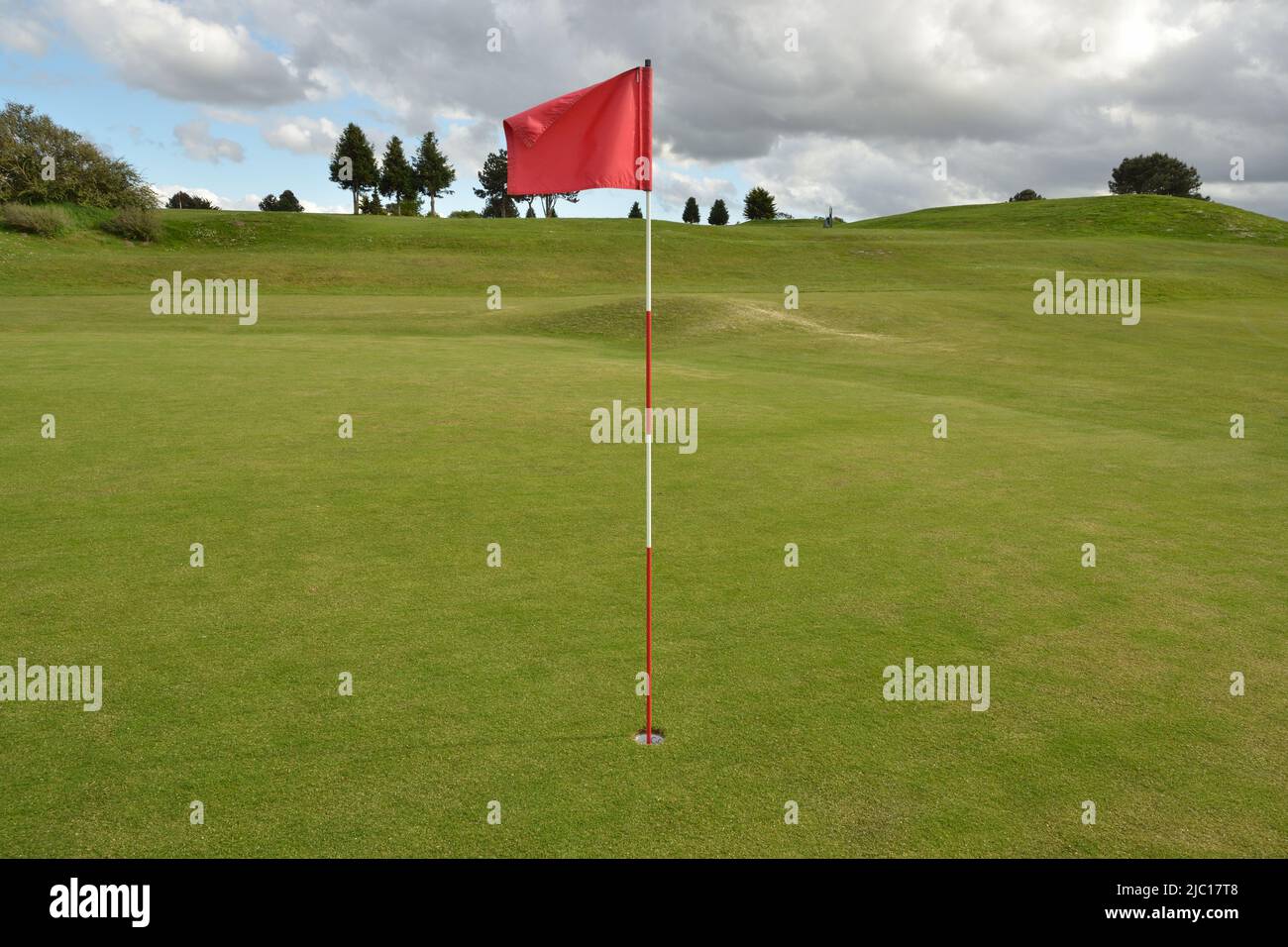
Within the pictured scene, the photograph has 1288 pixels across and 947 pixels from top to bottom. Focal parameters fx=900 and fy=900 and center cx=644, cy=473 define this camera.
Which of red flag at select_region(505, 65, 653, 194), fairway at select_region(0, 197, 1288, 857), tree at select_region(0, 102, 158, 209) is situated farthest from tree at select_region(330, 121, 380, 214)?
red flag at select_region(505, 65, 653, 194)

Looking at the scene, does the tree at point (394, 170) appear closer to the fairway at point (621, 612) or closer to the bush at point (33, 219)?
the bush at point (33, 219)

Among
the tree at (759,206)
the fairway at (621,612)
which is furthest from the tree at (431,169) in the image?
the fairway at (621,612)

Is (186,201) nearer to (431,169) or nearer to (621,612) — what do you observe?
(431,169)

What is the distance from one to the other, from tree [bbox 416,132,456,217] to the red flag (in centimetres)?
10814

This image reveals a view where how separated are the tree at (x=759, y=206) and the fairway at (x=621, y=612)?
334 ft

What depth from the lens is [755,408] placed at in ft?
61.4

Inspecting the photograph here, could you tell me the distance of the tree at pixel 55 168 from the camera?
59.8 meters

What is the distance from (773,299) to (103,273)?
34420 millimetres

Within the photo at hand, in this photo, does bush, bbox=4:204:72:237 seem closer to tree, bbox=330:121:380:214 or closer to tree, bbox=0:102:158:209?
tree, bbox=0:102:158:209

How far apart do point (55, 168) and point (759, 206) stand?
81.2 metres

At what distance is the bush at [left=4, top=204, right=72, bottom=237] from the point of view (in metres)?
54.3

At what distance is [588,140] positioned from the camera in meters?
6.93
